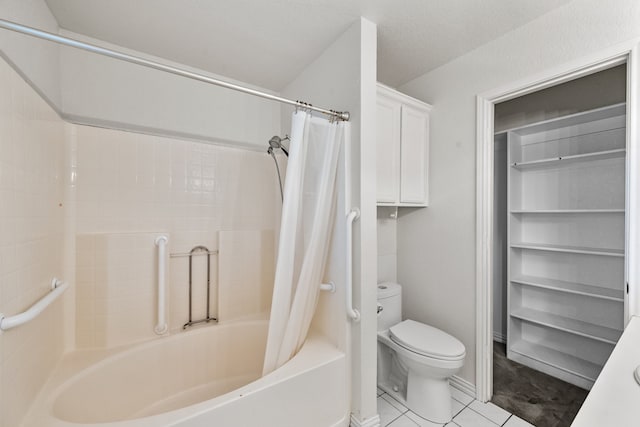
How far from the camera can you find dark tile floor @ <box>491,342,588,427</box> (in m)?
1.70

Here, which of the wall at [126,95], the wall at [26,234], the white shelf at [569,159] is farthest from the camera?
the white shelf at [569,159]

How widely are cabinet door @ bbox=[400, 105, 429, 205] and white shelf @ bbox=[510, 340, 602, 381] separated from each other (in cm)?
166

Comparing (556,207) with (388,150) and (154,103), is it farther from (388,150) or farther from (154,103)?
(154,103)

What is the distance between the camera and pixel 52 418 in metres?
1.09

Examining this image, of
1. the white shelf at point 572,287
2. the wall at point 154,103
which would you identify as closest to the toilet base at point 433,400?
the white shelf at point 572,287

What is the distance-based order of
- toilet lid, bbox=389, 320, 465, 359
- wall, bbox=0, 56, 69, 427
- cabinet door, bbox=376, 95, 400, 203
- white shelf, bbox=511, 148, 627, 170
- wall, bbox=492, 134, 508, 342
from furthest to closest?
1. wall, bbox=492, 134, 508, 342
2. white shelf, bbox=511, 148, 627, 170
3. cabinet door, bbox=376, 95, 400, 203
4. toilet lid, bbox=389, 320, 465, 359
5. wall, bbox=0, 56, 69, 427

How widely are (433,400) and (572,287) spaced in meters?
1.51

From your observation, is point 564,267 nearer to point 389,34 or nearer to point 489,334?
point 489,334

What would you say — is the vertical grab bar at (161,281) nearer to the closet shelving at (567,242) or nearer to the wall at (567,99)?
the closet shelving at (567,242)

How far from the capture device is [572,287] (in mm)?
2146

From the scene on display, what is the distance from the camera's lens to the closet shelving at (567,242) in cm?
202

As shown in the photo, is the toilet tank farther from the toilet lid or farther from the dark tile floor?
the dark tile floor

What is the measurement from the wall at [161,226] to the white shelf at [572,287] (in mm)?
2273

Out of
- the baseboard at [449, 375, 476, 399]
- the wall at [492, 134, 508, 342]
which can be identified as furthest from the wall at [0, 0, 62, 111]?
the wall at [492, 134, 508, 342]
